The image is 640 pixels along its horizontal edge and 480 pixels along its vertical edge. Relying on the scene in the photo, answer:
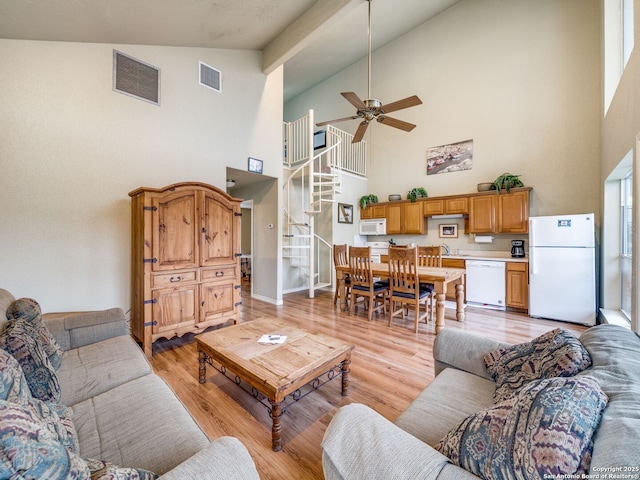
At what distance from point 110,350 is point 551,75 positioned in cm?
694

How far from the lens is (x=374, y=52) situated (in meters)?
6.76

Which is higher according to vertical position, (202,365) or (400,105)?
(400,105)

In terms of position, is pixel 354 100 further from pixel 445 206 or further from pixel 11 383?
pixel 11 383

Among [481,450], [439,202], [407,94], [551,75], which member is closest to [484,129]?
[551,75]

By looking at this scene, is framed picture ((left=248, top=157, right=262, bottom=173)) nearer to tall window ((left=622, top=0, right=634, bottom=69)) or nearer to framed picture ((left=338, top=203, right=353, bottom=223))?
framed picture ((left=338, top=203, right=353, bottom=223))

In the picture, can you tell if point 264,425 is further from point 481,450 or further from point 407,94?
point 407,94

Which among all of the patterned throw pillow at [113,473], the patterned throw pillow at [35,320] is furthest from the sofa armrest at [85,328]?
the patterned throw pillow at [113,473]

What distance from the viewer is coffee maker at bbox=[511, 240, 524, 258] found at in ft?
14.8

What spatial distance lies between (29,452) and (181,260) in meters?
2.54

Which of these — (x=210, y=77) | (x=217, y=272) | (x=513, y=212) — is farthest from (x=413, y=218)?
(x=210, y=77)

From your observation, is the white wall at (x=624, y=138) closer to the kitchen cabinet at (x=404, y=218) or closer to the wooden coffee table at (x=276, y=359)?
the wooden coffee table at (x=276, y=359)

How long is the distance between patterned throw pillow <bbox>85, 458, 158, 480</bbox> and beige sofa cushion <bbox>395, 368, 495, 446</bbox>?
0.97 m

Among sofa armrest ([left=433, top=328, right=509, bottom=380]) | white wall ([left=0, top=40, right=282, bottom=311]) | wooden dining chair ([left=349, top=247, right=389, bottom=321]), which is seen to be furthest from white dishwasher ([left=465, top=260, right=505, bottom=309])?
white wall ([left=0, top=40, right=282, bottom=311])

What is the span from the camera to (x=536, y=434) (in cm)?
66
